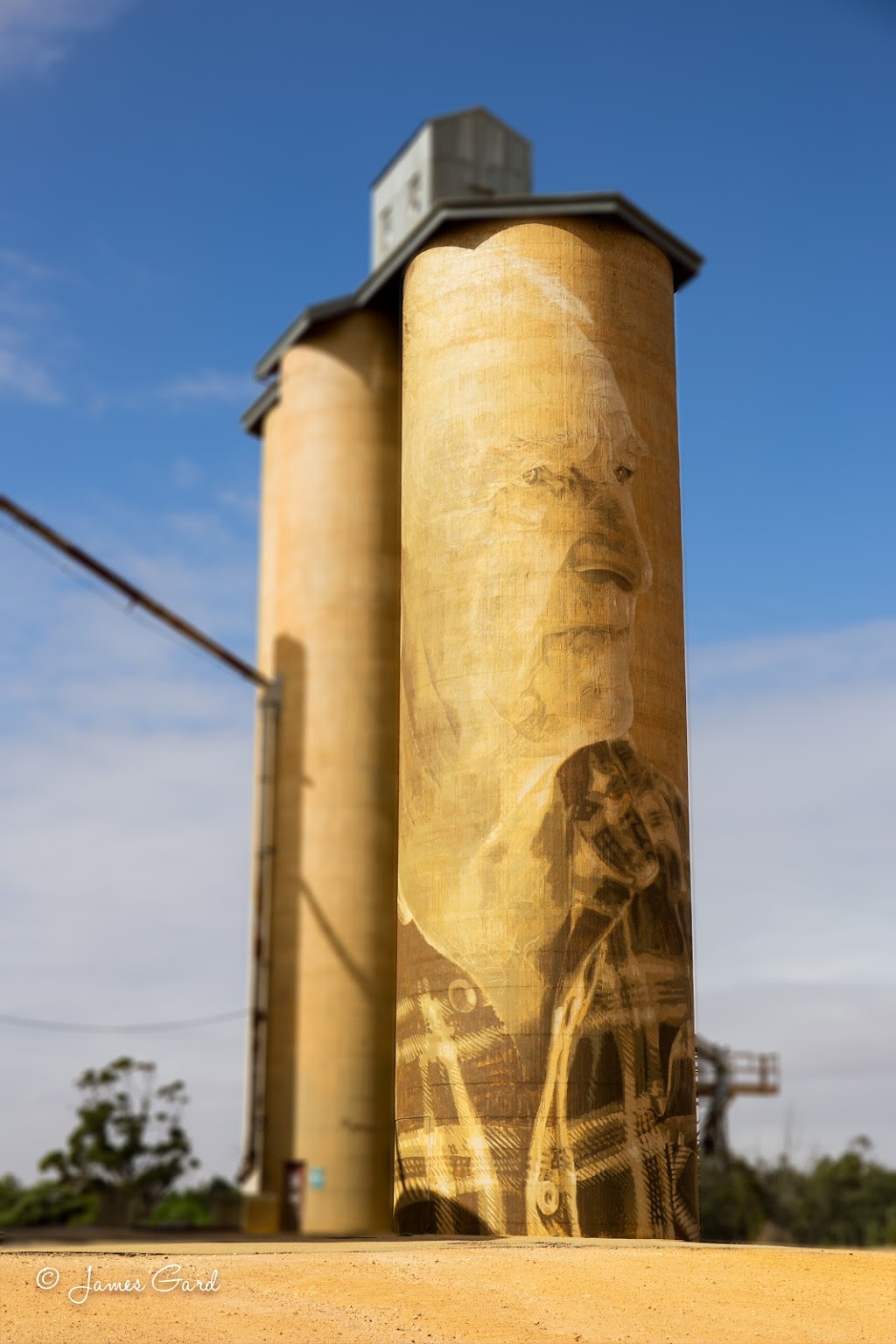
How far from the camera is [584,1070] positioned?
2786 cm

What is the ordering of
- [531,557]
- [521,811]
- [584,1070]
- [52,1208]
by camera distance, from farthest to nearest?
1. [52,1208]
2. [531,557]
3. [521,811]
4. [584,1070]

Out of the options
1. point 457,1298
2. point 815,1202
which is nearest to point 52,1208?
point 815,1202

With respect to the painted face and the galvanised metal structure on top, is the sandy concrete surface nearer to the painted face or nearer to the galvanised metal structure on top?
the galvanised metal structure on top

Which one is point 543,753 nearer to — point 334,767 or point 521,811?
point 521,811

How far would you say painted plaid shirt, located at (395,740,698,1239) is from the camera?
91.0ft

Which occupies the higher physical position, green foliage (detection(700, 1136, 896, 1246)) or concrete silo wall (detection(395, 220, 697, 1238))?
concrete silo wall (detection(395, 220, 697, 1238))

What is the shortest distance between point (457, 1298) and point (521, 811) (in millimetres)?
11954

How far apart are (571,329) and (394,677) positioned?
1097 cm

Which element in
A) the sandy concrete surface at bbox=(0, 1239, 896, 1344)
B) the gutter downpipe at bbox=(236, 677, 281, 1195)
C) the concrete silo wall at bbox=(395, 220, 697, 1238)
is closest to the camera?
the sandy concrete surface at bbox=(0, 1239, 896, 1344)

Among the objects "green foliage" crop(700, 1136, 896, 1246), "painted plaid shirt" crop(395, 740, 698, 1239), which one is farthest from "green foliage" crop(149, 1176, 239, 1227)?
"painted plaid shirt" crop(395, 740, 698, 1239)

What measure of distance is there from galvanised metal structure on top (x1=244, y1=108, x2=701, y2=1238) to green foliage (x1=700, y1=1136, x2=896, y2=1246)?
108ft

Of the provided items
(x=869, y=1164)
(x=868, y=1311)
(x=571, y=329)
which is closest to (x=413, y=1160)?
(x=868, y=1311)

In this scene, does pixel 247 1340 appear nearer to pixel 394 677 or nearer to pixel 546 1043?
pixel 546 1043

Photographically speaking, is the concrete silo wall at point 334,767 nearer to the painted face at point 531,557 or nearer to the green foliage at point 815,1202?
the painted face at point 531,557
